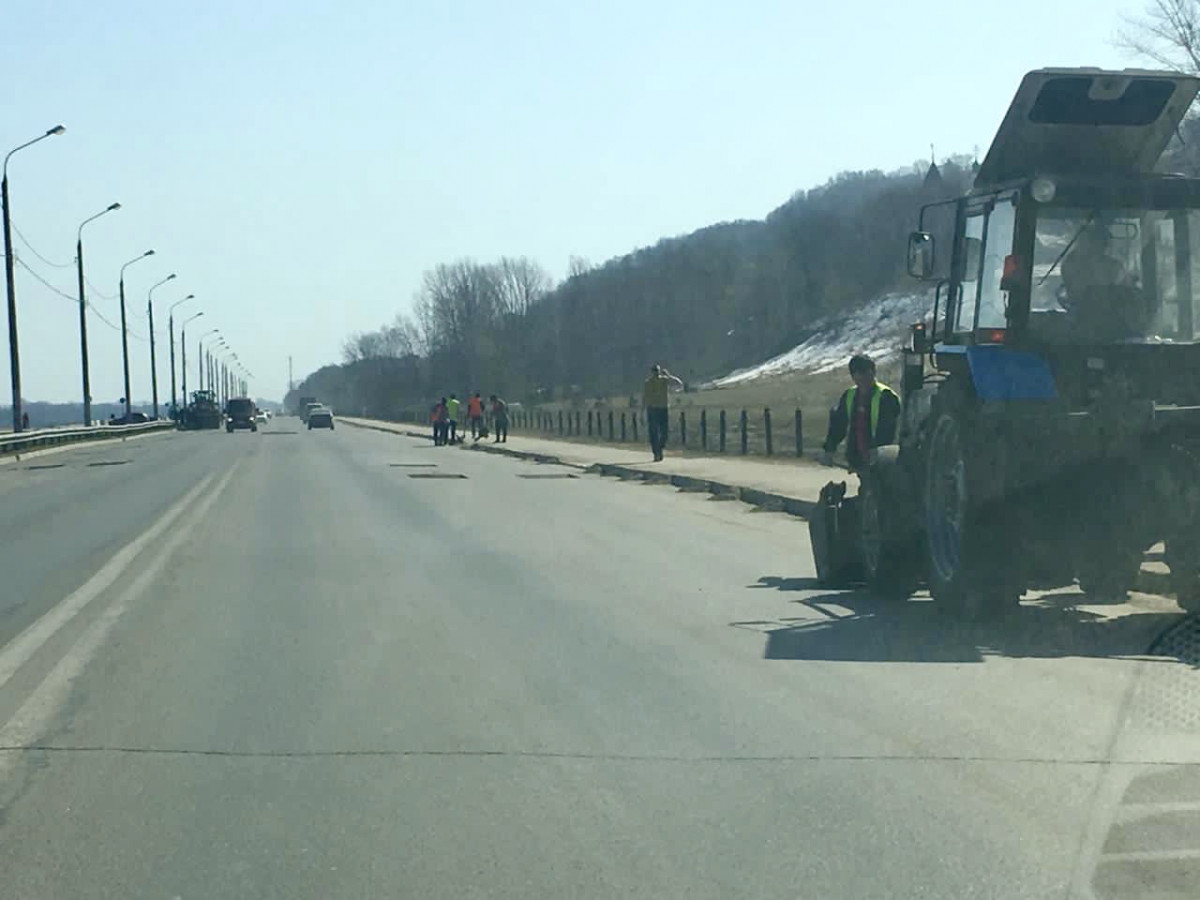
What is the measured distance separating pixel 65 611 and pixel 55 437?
49.6m

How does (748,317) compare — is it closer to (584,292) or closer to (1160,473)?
(584,292)

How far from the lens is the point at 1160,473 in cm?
981

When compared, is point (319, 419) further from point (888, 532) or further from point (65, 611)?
point (888, 532)

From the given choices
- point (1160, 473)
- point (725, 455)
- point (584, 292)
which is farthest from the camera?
point (584, 292)

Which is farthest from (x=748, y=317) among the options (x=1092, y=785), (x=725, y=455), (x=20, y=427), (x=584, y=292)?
(x=1092, y=785)

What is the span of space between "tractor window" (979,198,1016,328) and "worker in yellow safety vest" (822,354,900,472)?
2.71 m

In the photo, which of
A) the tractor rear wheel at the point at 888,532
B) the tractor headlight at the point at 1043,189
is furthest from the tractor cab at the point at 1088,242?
the tractor rear wheel at the point at 888,532

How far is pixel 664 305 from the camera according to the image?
146 metres

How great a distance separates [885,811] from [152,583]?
8.86 metres

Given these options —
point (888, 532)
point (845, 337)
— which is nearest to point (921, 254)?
point (888, 532)

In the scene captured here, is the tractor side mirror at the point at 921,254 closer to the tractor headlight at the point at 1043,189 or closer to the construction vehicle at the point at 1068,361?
the construction vehicle at the point at 1068,361

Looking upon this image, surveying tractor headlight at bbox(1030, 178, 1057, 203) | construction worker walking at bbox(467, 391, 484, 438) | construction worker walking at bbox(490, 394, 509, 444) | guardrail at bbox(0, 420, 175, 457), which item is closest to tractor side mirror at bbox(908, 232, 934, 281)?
tractor headlight at bbox(1030, 178, 1057, 203)

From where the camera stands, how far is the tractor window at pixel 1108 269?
10.6m

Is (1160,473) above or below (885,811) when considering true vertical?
above
